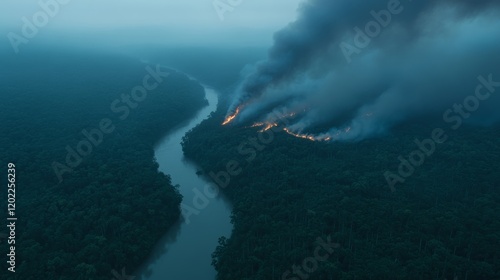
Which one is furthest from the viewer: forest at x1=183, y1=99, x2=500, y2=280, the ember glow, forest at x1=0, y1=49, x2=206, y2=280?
the ember glow
